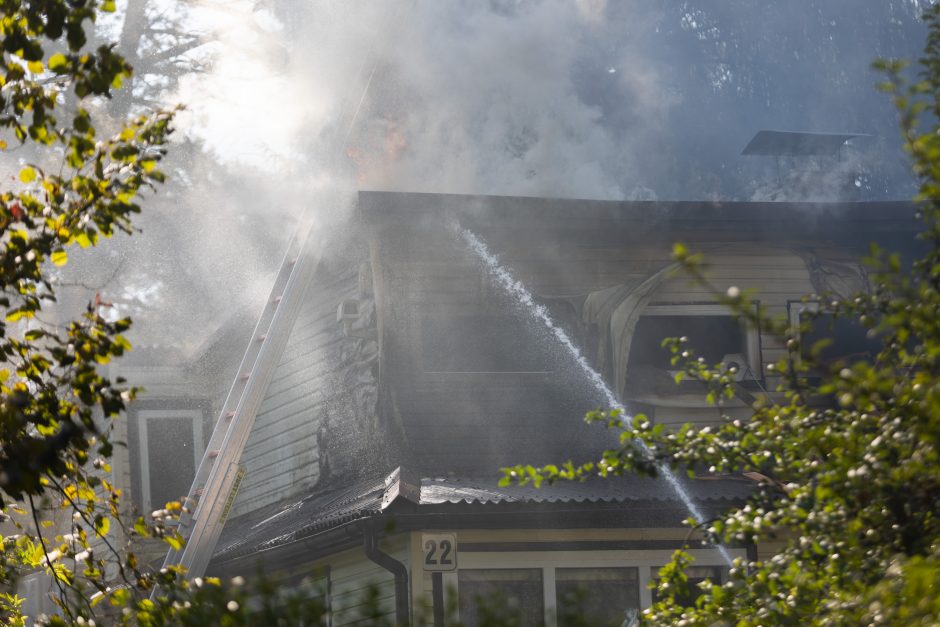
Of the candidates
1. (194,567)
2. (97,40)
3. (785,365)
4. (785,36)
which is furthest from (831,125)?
(785,365)

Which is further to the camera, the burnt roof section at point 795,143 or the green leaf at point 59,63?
the burnt roof section at point 795,143

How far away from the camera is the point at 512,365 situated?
38.5 feet

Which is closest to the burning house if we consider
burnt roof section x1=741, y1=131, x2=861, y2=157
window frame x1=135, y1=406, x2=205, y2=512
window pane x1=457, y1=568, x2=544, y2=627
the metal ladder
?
window pane x1=457, y1=568, x2=544, y2=627

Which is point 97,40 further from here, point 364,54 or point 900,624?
point 900,624

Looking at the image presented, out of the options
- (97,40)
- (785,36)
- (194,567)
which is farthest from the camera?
(785,36)

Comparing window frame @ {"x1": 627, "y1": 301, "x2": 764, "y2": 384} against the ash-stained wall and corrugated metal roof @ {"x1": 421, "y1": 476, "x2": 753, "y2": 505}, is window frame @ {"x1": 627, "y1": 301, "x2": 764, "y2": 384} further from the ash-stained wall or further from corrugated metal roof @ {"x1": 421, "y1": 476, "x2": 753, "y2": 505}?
the ash-stained wall

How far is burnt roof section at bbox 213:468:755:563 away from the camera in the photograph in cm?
924

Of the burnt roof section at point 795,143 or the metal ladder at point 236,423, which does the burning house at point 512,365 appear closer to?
the metal ladder at point 236,423

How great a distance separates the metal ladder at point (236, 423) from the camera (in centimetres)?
839

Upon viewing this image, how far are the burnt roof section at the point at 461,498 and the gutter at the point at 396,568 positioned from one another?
24 centimetres

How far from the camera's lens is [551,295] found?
1190 centimetres

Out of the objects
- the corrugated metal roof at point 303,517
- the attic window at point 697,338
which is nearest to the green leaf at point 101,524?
the corrugated metal roof at point 303,517

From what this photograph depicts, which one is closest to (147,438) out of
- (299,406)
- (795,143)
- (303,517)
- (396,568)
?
(299,406)

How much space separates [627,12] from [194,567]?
30097mm
